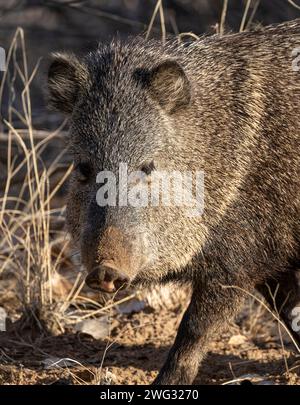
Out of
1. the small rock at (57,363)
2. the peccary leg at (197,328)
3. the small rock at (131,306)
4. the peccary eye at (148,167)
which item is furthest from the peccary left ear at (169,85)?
the small rock at (131,306)

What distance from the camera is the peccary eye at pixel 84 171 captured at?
4.32 meters

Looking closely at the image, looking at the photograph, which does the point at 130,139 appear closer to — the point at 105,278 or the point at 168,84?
the point at 168,84

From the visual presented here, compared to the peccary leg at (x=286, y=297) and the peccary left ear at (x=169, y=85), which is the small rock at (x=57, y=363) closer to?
the peccary leg at (x=286, y=297)

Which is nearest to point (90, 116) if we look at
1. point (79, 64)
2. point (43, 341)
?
point (79, 64)

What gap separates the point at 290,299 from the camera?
5.01 metres

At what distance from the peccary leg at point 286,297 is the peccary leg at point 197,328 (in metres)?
0.52

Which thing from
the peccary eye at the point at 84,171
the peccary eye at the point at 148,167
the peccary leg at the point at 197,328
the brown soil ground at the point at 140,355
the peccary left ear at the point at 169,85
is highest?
the peccary left ear at the point at 169,85

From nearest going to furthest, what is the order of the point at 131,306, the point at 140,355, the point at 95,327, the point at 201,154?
the point at 201,154
the point at 140,355
the point at 95,327
the point at 131,306

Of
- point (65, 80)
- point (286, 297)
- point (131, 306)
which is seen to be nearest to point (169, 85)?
point (65, 80)

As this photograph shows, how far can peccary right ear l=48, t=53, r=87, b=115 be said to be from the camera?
4.56 m

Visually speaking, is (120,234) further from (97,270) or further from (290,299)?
(290,299)

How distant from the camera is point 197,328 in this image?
4.47m

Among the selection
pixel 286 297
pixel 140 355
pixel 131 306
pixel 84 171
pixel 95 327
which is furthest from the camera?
pixel 131 306

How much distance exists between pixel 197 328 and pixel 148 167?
777 millimetres
